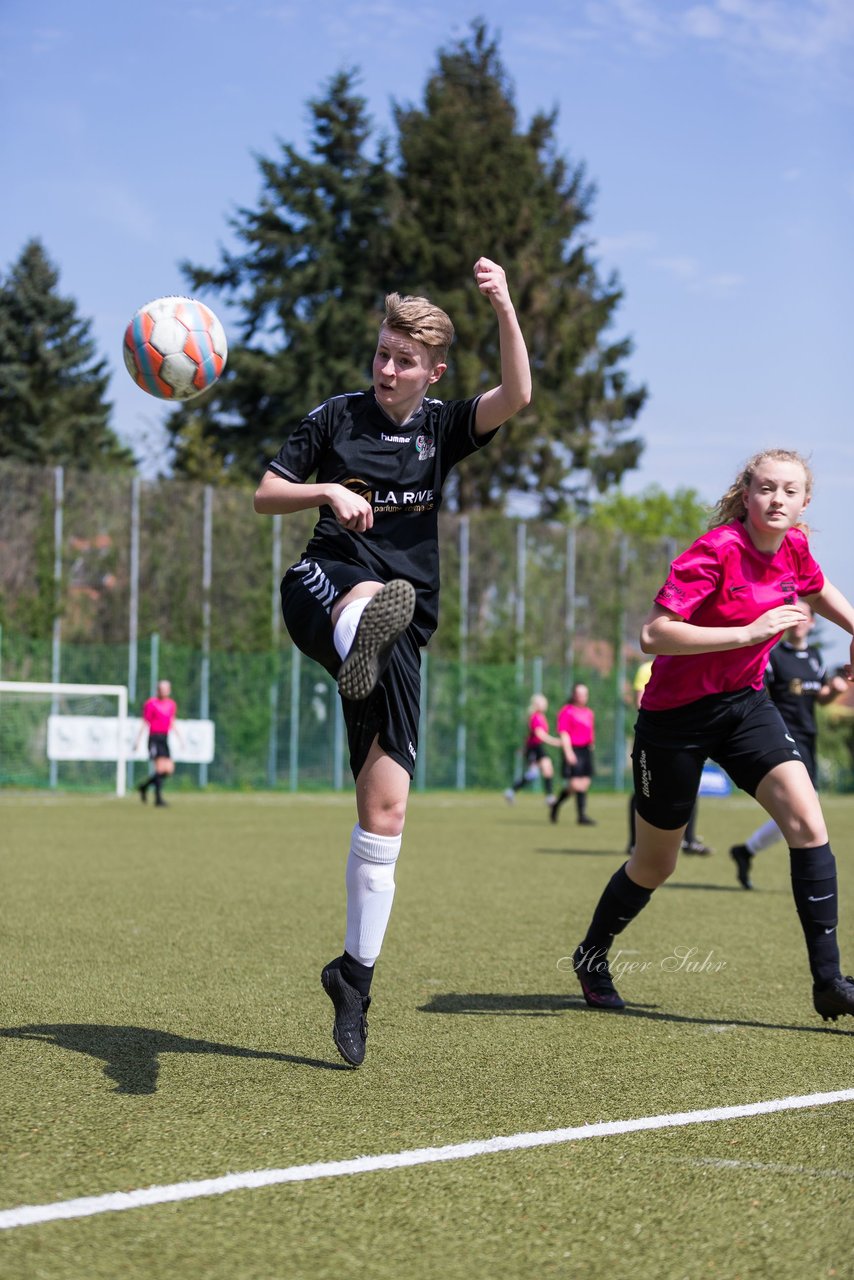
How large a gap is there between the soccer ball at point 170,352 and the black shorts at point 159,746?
62.8 ft

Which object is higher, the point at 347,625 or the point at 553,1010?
the point at 347,625

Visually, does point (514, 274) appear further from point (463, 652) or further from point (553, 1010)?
point (553, 1010)

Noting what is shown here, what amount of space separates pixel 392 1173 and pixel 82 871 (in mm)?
9089

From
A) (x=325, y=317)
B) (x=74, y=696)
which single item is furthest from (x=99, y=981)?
(x=325, y=317)

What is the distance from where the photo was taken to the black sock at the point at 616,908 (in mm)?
6062

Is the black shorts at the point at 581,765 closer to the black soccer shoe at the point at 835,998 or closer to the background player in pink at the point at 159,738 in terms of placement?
the background player in pink at the point at 159,738

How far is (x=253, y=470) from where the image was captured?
4684 cm

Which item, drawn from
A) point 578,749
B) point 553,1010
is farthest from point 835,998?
point 578,749

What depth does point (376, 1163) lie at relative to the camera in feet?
11.6

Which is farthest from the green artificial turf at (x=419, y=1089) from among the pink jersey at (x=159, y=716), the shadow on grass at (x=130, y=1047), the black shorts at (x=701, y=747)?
the pink jersey at (x=159, y=716)

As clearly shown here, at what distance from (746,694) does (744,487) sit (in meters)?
0.77

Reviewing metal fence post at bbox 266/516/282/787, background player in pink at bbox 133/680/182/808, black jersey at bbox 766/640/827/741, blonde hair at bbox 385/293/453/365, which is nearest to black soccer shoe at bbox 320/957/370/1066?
blonde hair at bbox 385/293/453/365

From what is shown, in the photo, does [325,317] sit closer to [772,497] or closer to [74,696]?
[74,696]

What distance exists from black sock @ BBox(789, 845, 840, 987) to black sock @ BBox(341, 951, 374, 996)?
173 centimetres
